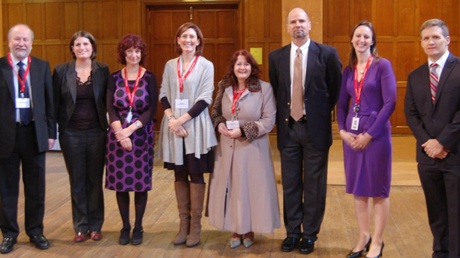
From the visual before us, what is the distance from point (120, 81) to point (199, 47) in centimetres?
63

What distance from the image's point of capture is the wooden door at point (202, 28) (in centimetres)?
1062

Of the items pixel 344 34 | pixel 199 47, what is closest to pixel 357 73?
pixel 199 47

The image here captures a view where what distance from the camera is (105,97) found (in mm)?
4508

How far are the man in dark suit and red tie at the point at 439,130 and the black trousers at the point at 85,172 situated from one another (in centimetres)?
228

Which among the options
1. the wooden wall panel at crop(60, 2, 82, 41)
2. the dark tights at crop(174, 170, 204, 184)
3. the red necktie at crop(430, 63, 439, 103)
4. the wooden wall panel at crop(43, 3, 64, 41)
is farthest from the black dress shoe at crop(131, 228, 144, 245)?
the wooden wall panel at crop(43, 3, 64, 41)

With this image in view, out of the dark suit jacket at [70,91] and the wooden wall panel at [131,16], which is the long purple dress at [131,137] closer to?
the dark suit jacket at [70,91]

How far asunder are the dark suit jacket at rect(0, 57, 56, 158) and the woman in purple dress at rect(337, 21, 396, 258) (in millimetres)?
2107

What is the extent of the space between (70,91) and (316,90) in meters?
1.78

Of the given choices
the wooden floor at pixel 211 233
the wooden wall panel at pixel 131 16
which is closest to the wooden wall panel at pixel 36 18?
the wooden wall panel at pixel 131 16

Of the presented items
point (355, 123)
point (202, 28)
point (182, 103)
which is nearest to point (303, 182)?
point (355, 123)

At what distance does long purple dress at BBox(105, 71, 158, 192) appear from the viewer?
4.36 m

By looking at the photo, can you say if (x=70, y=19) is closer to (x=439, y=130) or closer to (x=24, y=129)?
(x=24, y=129)

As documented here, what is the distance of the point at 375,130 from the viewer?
386 centimetres

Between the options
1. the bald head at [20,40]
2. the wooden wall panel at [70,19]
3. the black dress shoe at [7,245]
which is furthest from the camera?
the wooden wall panel at [70,19]
